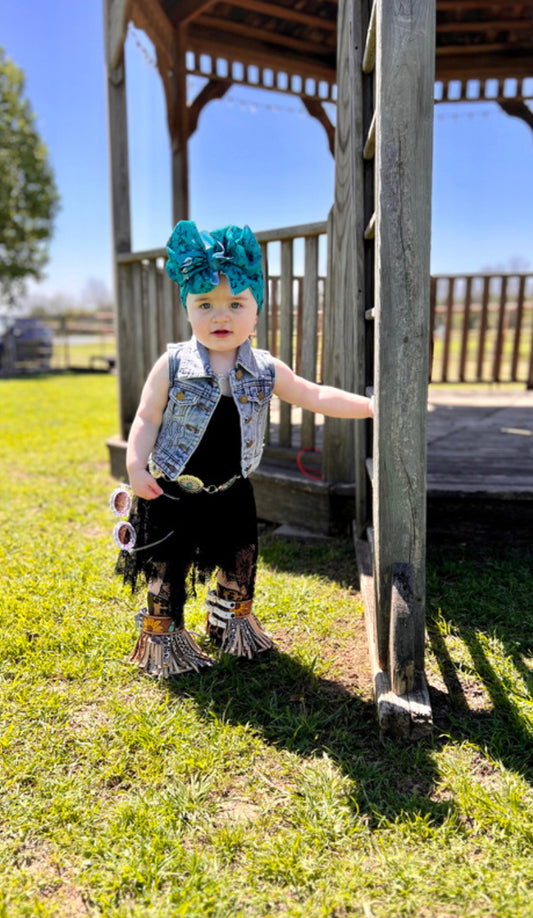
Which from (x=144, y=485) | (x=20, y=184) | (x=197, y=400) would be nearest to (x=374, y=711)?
(x=144, y=485)

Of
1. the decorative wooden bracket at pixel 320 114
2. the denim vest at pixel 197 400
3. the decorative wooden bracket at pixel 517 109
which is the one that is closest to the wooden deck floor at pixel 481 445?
the denim vest at pixel 197 400

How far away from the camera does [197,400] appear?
2.15 m

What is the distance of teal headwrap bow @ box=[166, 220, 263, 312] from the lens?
2.03 m

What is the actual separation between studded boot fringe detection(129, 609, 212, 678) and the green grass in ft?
0.16

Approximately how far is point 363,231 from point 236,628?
152 centimetres

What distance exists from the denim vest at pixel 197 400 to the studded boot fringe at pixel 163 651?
519 millimetres

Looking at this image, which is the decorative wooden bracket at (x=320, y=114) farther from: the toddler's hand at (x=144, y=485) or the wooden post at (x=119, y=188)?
the toddler's hand at (x=144, y=485)

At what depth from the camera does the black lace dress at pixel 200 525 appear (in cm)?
222

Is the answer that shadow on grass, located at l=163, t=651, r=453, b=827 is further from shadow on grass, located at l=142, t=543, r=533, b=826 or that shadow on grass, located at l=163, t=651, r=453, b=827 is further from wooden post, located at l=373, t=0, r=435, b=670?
wooden post, located at l=373, t=0, r=435, b=670

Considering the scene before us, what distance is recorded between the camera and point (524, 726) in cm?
190

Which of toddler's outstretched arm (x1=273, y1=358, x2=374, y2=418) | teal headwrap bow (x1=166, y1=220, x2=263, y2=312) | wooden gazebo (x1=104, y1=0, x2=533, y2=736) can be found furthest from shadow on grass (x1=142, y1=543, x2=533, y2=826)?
teal headwrap bow (x1=166, y1=220, x2=263, y2=312)

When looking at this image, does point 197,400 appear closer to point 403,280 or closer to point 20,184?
point 403,280

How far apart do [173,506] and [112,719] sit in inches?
26.6

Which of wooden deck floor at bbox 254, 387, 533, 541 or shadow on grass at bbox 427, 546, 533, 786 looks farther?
wooden deck floor at bbox 254, 387, 533, 541
